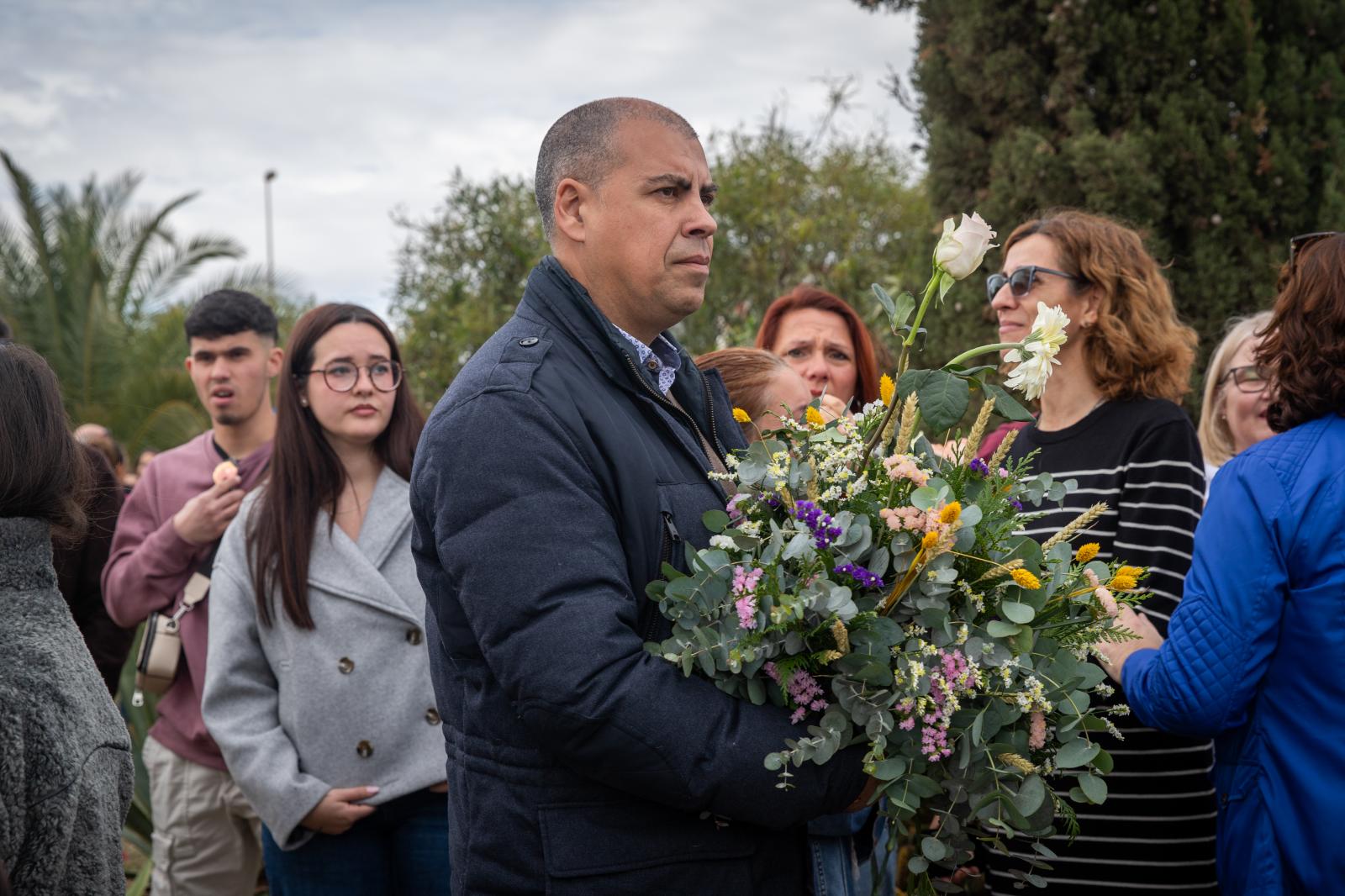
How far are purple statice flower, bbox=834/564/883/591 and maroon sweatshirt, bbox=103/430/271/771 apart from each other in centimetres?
280

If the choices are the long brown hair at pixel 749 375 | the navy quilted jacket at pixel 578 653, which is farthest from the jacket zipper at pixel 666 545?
the long brown hair at pixel 749 375

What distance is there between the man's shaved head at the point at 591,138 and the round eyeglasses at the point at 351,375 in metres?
1.41

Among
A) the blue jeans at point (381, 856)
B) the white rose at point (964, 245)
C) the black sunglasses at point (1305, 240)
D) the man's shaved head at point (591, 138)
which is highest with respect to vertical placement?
the man's shaved head at point (591, 138)

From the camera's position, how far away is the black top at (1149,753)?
3.12 m

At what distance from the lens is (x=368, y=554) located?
355 centimetres

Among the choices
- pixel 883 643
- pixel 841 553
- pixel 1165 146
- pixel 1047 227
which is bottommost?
pixel 883 643

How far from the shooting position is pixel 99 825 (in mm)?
2219

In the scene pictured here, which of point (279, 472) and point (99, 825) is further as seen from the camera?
point (279, 472)

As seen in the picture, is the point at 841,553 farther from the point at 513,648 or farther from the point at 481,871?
the point at 481,871

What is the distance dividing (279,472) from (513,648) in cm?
196

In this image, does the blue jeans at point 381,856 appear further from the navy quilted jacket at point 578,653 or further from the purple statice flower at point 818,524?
the purple statice flower at point 818,524

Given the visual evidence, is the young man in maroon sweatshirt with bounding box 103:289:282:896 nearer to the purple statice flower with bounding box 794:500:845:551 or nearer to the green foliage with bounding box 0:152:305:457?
the purple statice flower with bounding box 794:500:845:551

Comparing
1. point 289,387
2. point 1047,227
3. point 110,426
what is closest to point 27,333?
point 110,426

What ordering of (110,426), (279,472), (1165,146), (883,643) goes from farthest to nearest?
1. (110,426)
2. (1165,146)
3. (279,472)
4. (883,643)
